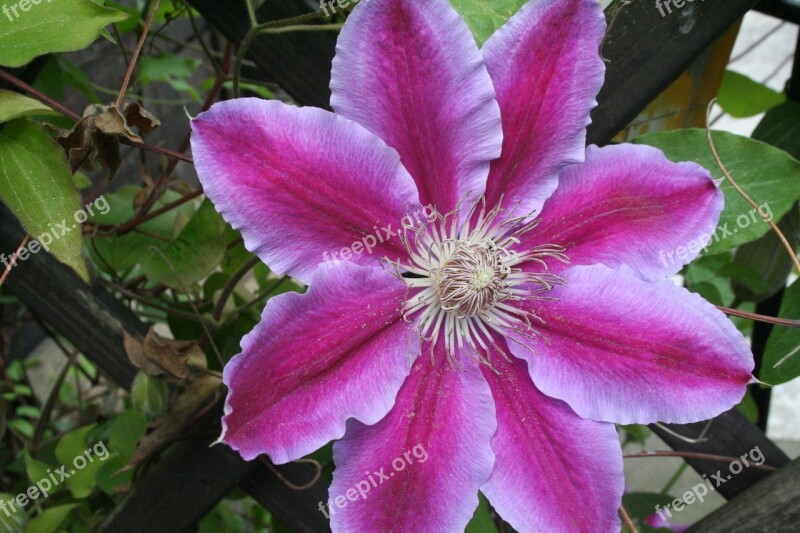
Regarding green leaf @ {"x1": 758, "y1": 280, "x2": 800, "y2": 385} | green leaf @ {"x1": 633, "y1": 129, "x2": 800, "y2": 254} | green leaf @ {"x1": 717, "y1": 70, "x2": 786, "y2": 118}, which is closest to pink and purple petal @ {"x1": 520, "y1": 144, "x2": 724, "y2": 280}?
green leaf @ {"x1": 633, "y1": 129, "x2": 800, "y2": 254}

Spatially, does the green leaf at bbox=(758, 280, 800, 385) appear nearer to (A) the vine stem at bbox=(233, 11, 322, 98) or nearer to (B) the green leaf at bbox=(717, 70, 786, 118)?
(B) the green leaf at bbox=(717, 70, 786, 118)

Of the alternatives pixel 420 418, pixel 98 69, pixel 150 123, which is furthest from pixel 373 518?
pixel 98 69

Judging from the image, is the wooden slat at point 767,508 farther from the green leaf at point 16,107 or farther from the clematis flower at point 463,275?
the green leaf at point 16,107

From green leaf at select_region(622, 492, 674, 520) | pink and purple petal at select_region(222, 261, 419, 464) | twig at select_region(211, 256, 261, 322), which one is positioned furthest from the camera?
green leaf at select_region(622, 492, 674, 520)

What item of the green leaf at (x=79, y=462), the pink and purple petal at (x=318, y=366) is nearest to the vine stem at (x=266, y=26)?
the pink and purple petal at (x=318, y=366)

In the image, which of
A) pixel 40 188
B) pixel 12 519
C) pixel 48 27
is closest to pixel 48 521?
pixel 12 519

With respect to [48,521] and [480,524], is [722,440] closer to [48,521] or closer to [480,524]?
[480,524]

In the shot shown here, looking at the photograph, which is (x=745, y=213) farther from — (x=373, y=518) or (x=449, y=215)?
(x=373, y=518)
